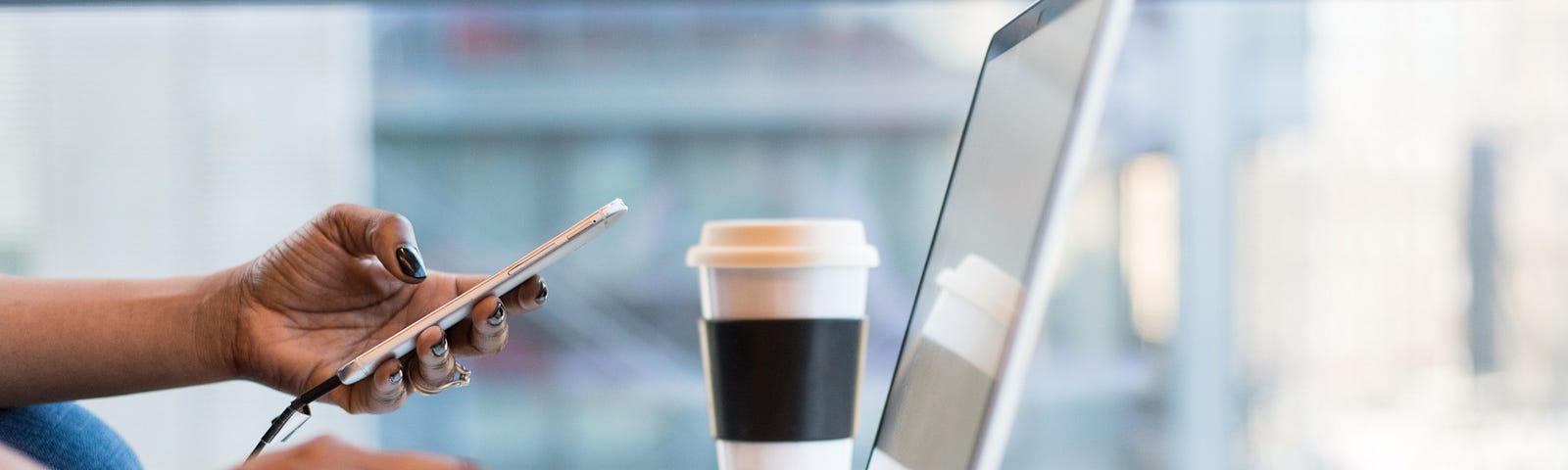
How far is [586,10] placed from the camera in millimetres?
2182

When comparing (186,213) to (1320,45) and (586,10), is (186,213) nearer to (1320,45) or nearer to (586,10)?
(586,10)

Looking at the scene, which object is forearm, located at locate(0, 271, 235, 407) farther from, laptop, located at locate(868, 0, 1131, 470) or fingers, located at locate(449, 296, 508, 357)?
laptop, located at locate(868, 0, 1131, 470)

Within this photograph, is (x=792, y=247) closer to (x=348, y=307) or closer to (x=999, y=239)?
(x=999, y=239)

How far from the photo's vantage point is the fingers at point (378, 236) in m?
0.74

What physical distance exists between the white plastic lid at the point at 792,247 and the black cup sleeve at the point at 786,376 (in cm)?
4

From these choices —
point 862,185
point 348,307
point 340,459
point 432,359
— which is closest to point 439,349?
point 432,359

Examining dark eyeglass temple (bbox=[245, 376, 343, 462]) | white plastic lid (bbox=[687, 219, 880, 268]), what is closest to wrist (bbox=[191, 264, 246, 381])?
dark eyeglass temple (bbox=[245, 376, 343, 462])

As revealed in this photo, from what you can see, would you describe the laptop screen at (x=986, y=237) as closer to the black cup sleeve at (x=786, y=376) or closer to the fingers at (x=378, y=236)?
the black cup sleeve at (x=786, y=376)

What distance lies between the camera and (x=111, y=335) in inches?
30.9

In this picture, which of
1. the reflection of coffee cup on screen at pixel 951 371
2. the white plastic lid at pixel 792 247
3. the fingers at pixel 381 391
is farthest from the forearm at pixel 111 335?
the reflection of coffee cup on screen at pixel 951 371

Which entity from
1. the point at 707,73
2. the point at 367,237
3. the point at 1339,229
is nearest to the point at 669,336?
the point at 707,73

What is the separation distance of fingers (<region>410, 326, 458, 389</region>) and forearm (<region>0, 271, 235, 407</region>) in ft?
0.56

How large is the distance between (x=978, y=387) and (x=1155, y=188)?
185 cm

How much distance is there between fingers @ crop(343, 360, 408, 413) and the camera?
2.40 ft
